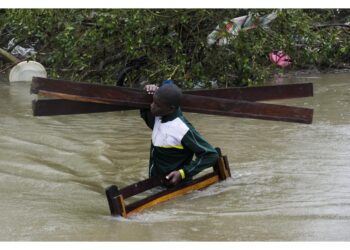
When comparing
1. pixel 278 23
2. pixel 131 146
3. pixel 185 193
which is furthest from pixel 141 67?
pixel 185 193

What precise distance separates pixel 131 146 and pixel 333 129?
2.54 meters

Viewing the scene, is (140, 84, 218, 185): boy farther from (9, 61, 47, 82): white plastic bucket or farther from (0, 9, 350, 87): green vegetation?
(9, 61, 47, 82): white plastic bucket

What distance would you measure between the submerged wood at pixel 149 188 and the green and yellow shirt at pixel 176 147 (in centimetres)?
15

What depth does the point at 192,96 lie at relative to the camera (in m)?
4.94

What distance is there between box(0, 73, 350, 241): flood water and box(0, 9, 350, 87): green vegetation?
95 cm

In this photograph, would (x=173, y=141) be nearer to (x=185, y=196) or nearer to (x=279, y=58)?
(x=185, y=196)

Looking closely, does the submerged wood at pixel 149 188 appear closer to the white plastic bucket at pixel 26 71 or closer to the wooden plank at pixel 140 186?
the wooden plank at pixel 140 186

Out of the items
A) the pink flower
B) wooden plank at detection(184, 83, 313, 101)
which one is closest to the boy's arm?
wooden plank at detection(184, 83, 313, 101)

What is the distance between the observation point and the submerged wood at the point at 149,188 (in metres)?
4.55

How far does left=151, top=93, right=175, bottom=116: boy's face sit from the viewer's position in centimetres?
489

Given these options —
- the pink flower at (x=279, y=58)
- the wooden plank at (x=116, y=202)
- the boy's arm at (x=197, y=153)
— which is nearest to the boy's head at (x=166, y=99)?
the boy's arm at (x=197, y=153)

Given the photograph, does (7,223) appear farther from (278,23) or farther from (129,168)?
(278,23)

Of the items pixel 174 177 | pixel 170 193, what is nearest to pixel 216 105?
pixel 174 177

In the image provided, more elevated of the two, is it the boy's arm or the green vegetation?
the green vegetation
